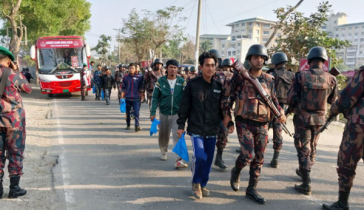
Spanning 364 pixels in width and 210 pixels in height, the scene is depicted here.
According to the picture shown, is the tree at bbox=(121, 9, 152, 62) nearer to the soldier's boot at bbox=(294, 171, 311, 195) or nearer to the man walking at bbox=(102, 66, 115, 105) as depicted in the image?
the man walking at bbox=(102, 66, 115, 105)

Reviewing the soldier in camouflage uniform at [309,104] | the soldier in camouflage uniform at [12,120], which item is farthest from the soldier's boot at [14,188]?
the soldier in camouflage uniform at [309,104]

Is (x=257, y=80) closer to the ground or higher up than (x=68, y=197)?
higher up

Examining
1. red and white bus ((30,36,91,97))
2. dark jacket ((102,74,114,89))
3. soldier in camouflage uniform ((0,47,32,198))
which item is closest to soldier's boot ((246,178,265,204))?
soldier in camouflage uniform ((0,47,32,198))

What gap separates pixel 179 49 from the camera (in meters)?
60.3

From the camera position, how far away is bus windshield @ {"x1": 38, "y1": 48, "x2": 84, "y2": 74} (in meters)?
16.1

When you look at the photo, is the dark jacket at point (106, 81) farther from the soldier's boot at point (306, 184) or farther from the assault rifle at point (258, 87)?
the soldier's boot at point (306, 184)

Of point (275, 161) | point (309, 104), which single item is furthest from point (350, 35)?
point (309, 104)

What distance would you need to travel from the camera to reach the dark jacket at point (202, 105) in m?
3.98

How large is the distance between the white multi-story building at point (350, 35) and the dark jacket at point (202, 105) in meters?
108

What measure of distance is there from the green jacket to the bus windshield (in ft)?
40.0

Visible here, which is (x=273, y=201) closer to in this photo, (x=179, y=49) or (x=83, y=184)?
(x=83, y=184)

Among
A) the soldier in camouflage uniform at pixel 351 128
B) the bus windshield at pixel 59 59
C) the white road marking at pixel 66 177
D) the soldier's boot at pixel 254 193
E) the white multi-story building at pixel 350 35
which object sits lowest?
the white road marking at pixel 66 177

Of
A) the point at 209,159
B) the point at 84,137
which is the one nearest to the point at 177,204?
the point at 209,159

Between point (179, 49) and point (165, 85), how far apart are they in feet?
183
